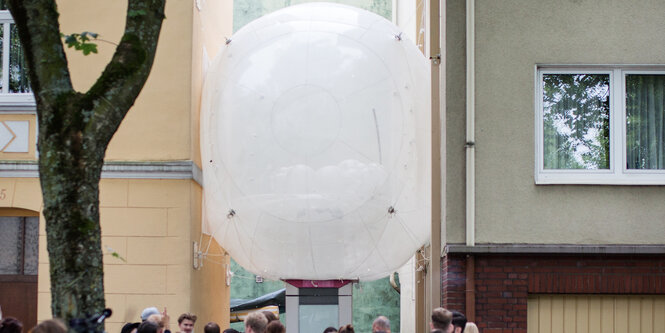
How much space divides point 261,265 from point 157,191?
5.37ft

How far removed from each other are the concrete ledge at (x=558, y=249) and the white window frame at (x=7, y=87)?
6.04 metres

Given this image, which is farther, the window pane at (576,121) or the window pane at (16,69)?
the window pane at (16,69)

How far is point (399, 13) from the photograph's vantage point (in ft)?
74.3

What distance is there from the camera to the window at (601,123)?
38.6ft

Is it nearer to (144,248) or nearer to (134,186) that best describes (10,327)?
(144,248)

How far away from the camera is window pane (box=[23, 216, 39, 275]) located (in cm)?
1446

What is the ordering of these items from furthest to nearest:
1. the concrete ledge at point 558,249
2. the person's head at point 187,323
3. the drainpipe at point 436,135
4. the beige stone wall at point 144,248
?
1. the beige stone wall at point 144,248
2. the drainpipe at point 436,135
3. the concrete ledge at point 558,249
4. the person's head at point 187,323

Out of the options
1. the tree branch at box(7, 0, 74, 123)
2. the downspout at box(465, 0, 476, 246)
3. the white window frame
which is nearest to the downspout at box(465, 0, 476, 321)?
the downspout at box(465, 0, 476, 246)

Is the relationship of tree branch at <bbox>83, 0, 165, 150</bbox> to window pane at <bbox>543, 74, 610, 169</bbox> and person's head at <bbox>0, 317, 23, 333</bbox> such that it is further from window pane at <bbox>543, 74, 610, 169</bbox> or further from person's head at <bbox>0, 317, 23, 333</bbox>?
window pane at <bbox>543, 74, 610, 169</bbox>

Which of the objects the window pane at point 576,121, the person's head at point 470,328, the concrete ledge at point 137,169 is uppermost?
the window pane at point 576,121

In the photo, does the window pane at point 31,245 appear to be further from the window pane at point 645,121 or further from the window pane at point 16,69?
the window pane at point 645,121

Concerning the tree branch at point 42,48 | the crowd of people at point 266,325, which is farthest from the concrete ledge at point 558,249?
the tree branch at point 42,48

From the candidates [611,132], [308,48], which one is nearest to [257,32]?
[308,48]

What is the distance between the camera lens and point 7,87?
565 inches
